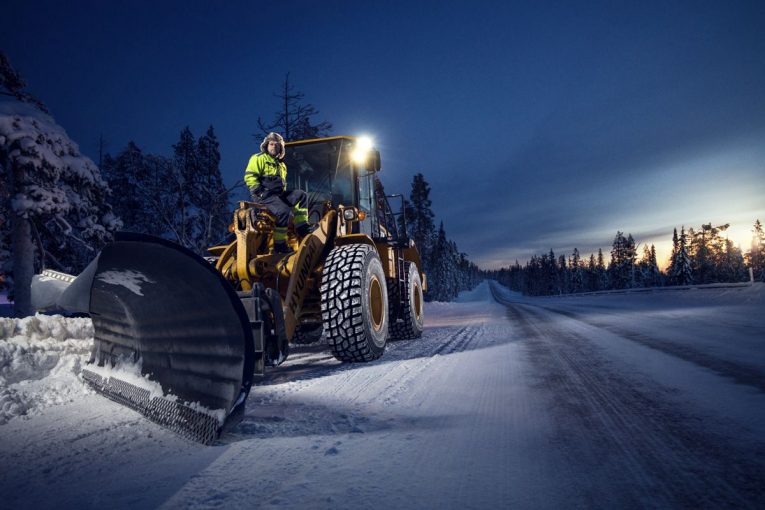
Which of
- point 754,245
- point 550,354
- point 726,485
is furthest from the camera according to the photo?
point 754,245

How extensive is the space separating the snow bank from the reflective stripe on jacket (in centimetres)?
251

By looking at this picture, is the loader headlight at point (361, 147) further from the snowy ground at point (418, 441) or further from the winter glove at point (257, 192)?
the snowy ground at point (418, 441)

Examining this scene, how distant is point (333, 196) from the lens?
5.93m

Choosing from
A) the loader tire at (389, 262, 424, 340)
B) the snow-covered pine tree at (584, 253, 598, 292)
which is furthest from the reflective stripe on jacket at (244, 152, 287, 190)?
the snow-covered pine tree at (584, 253, 598, 292)

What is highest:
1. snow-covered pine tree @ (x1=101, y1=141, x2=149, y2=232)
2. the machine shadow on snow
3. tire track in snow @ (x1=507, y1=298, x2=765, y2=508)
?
snow-covered pine tree @ (x1=101, y1=141, x2=149, y2=232)

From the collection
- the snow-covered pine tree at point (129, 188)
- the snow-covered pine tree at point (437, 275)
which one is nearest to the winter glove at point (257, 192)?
the snow-covered pine tree at point (129, 188)

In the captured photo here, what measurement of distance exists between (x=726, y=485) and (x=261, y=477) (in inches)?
75.2

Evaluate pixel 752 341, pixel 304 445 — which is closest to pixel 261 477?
pixel 304 445

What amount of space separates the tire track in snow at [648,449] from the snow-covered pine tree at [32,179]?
1363 cm

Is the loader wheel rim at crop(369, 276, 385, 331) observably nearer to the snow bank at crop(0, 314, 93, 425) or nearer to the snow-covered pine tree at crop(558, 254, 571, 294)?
the snow bank at crop(0, 314, 93, 425)

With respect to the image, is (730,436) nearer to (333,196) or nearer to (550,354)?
(550,354)

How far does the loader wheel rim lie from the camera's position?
4.95 m

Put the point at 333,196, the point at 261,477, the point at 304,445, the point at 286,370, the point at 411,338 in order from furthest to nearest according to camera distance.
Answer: the point at 411,338 → the point at 333,196 → the point at 286,370 → the point at 304,445 → the point at 261,477

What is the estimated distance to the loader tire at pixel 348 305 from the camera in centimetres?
421
